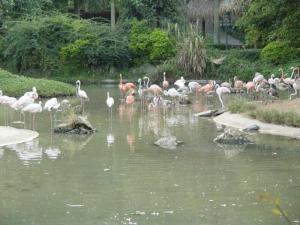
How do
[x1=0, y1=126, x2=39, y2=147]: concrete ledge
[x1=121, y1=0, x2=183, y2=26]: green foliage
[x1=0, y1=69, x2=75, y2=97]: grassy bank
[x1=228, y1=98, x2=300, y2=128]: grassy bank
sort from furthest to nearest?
[x1=121, y1=0, x2=183, y2=26]: green foliage < [x1=0, y1=69, x2=75, y2=97]: grassy bank < [x1=228, y1=98, x2=300, y2=128]: grassy bank < [x1=0, y1=126, x2=39, y2=147]: concrete ledge

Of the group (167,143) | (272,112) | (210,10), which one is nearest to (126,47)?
(210,10)

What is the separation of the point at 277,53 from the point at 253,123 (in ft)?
55.7

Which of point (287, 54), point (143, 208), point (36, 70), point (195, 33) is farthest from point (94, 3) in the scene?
point (143, 208)

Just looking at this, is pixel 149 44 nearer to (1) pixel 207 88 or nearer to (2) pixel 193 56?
(2) pixel 193 56

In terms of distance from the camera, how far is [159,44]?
3553 centimetres

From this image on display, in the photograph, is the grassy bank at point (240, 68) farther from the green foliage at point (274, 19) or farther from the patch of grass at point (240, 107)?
the patch of grass at point (240, 107)

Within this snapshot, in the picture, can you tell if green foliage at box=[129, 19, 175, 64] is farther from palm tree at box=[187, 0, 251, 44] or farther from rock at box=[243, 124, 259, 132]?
rock at box=[243, 124, 259, 132]

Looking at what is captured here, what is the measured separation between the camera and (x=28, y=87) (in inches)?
1053

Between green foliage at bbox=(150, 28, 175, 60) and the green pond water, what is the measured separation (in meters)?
18.0

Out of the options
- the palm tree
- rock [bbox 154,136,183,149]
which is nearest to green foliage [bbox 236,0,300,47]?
rock [bbox 154,136,183,149]

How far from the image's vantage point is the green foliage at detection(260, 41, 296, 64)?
3381 cm

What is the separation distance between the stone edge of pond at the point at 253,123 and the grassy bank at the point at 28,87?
8.55 m

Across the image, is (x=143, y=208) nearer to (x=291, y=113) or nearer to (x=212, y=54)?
(x=291, y=113)

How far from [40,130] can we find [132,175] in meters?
5.90
